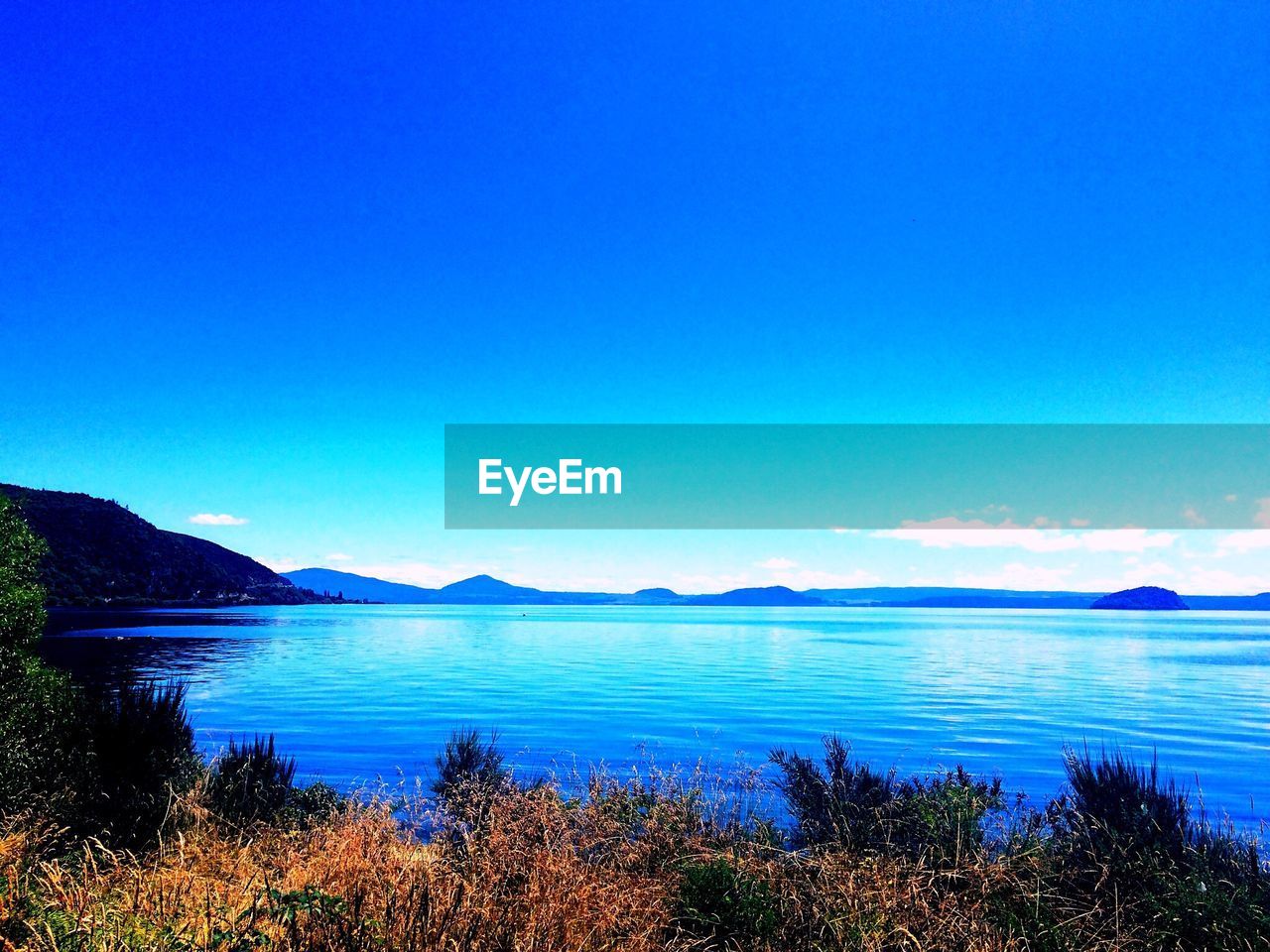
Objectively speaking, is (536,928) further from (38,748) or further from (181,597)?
(181,597)

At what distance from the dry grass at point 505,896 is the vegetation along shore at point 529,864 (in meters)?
0.03

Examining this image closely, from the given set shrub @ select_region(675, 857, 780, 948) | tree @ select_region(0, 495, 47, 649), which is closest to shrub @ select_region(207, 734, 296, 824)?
tree @ select_region(0, 495, 47, 649)

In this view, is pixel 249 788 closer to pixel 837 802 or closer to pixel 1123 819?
pixel 837 802

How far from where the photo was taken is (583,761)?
22.2m

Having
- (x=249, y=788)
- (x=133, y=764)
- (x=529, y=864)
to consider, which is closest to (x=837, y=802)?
(x=529, y=864)

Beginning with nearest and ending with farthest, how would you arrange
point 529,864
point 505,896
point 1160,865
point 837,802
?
point 505,896 → point 529,864 → point 1160,865 → point 837,802

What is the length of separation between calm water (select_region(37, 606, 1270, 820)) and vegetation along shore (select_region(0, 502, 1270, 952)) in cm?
1015

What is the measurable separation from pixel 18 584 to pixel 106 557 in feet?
557

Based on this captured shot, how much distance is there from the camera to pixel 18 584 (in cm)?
1066

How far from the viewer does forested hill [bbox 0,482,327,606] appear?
413ft

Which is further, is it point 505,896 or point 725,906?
point 725,906

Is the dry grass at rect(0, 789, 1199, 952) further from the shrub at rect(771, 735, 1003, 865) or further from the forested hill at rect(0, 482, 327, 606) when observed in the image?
the forested hill at rect(0, 482, 327, 606)

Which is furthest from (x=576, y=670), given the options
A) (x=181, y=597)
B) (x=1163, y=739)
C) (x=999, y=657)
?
(x=181, y=597)

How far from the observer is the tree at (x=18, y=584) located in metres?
9.85
